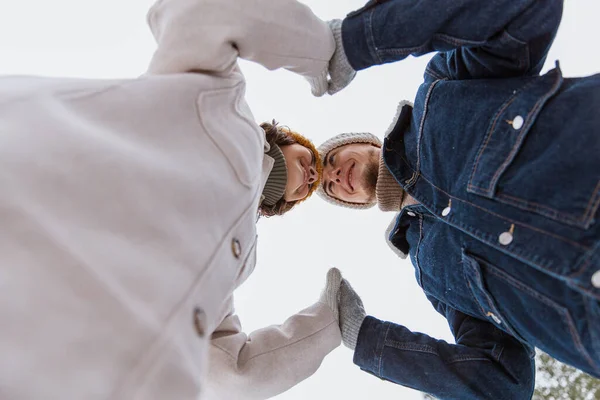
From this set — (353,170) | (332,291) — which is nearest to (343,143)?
(353,170)

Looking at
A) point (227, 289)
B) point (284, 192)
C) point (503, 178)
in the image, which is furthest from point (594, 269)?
point (284, 192)

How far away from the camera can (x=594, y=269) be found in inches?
24.1

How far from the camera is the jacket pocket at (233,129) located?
63 centimetres

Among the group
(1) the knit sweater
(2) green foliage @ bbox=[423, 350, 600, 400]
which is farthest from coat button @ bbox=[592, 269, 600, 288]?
(2) green foliage @ bbox=[423, 350, 600, 400]

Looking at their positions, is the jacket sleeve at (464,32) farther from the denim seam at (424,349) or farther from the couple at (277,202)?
the denim seam at (424,349)

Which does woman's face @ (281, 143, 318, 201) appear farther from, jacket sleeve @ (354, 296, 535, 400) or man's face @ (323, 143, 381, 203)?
jacket sleeve @ (354, 296, 535, 400)

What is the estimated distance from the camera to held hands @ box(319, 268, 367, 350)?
921mm

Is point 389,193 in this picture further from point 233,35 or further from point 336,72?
point 233,35

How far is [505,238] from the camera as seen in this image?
2.34 feet

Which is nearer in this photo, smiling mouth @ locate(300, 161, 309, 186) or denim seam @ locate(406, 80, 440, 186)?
denim seam @ locate(406, 80, 440, 186)

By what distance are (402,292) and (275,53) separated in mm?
1049

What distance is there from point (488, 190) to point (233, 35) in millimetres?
476

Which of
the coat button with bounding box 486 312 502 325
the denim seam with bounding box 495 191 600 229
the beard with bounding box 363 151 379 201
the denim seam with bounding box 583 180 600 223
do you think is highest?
the denim seam with bounding box 583 180 600 223

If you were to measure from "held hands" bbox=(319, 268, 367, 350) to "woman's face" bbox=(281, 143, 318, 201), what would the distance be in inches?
8.4
